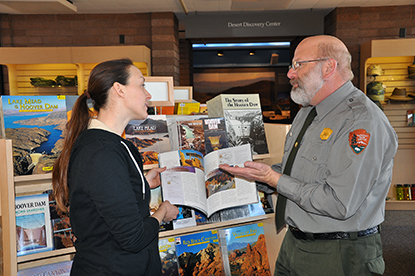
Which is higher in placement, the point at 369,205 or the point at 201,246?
the point at 369,205

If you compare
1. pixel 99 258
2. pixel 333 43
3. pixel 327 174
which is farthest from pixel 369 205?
pixel 99 258

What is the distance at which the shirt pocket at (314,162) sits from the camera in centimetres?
138

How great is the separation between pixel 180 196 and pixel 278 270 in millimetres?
716

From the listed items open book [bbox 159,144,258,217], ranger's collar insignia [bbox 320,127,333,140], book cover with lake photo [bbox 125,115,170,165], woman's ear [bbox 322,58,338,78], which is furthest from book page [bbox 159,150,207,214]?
woman's ear [bbox 322,58,338,78]

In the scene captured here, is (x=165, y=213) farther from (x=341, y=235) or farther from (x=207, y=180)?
(x=341, y=235)

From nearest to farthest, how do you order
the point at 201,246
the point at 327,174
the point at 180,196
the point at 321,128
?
the point at 327,174
the point at 321,128
the point at 180,196
the point at 201,246

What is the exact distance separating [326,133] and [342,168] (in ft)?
0.71

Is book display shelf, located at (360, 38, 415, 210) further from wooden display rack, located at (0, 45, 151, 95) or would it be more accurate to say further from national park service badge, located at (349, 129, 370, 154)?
national park service badge, located at (349, 129, 370, 154)

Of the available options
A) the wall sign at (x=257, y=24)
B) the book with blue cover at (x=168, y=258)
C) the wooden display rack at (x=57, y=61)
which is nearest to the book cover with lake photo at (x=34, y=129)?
the book with blue cover at (x=168, y=258)

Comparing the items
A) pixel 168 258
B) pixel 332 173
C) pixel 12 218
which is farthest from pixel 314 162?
pixel 12 218

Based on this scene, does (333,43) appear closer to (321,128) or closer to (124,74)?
(321,128)

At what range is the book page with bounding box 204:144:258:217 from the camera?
1885mm

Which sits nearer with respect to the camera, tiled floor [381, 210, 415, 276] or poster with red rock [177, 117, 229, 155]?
poster with red rock [177, 117, 229, 155]

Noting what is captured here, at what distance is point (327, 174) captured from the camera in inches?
53.3
